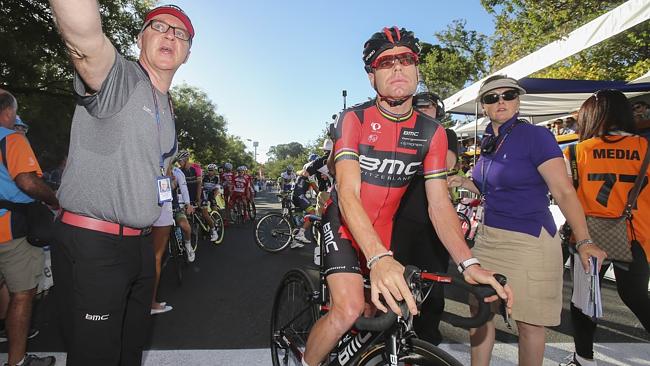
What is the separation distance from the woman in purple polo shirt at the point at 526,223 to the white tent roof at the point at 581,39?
72.4 inches

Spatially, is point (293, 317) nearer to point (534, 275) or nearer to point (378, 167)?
point (378, 167)

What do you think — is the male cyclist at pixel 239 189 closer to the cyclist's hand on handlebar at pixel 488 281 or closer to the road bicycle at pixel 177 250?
the road bicycle at pixel 177 250

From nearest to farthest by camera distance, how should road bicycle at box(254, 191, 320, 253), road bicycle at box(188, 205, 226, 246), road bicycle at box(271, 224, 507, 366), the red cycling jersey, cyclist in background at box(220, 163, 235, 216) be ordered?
road bicycle at box(271, 224, 507, 366)
road bicycle at box(188, 205, 226, 246)
road bicycle at box(254, 191, 320, 253)
cyclist in background at box(220, 163, 235, 216)
the red cycling jersey

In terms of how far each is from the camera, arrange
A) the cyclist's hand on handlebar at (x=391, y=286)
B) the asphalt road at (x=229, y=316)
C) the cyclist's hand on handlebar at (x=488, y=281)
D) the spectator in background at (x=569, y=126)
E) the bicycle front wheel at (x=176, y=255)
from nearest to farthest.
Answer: the cyclist's hand on handlebar at (x=391, y=286) → the cyclist's hand on handlebar at (x=488, y=281) → the asphalt road at (x=229, y=316) → the bicycle front wheel at (x=176, y=255) → the spectator in background at (x=569, y=126)

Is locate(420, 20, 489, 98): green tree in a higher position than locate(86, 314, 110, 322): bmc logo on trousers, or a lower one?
higher

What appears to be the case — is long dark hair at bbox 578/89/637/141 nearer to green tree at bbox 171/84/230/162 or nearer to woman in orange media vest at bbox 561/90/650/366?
woman in orange media vest at bbox 561/90/650/366

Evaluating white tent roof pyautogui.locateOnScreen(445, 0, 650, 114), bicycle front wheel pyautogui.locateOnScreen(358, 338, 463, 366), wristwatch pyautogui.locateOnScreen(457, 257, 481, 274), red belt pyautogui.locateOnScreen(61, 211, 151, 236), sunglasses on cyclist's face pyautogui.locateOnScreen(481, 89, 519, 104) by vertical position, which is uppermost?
white tent roof pyautogui.locateOnScreen(445, 0, 650, 114)

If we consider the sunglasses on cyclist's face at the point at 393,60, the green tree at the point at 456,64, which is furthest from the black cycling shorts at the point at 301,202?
the green tree at the point at 456,64

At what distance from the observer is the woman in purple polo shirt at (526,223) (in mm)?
2461

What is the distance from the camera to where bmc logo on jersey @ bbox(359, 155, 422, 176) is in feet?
7.30

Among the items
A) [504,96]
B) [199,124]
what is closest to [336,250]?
[504,96]

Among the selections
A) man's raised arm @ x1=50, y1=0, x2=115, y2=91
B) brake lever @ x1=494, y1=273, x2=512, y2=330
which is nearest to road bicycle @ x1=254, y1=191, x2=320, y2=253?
brake lever @ x1=494, y1=273, x2=512, y2=330

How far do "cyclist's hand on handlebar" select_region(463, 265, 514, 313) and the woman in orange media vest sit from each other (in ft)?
5.65

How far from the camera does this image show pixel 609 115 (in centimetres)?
279
